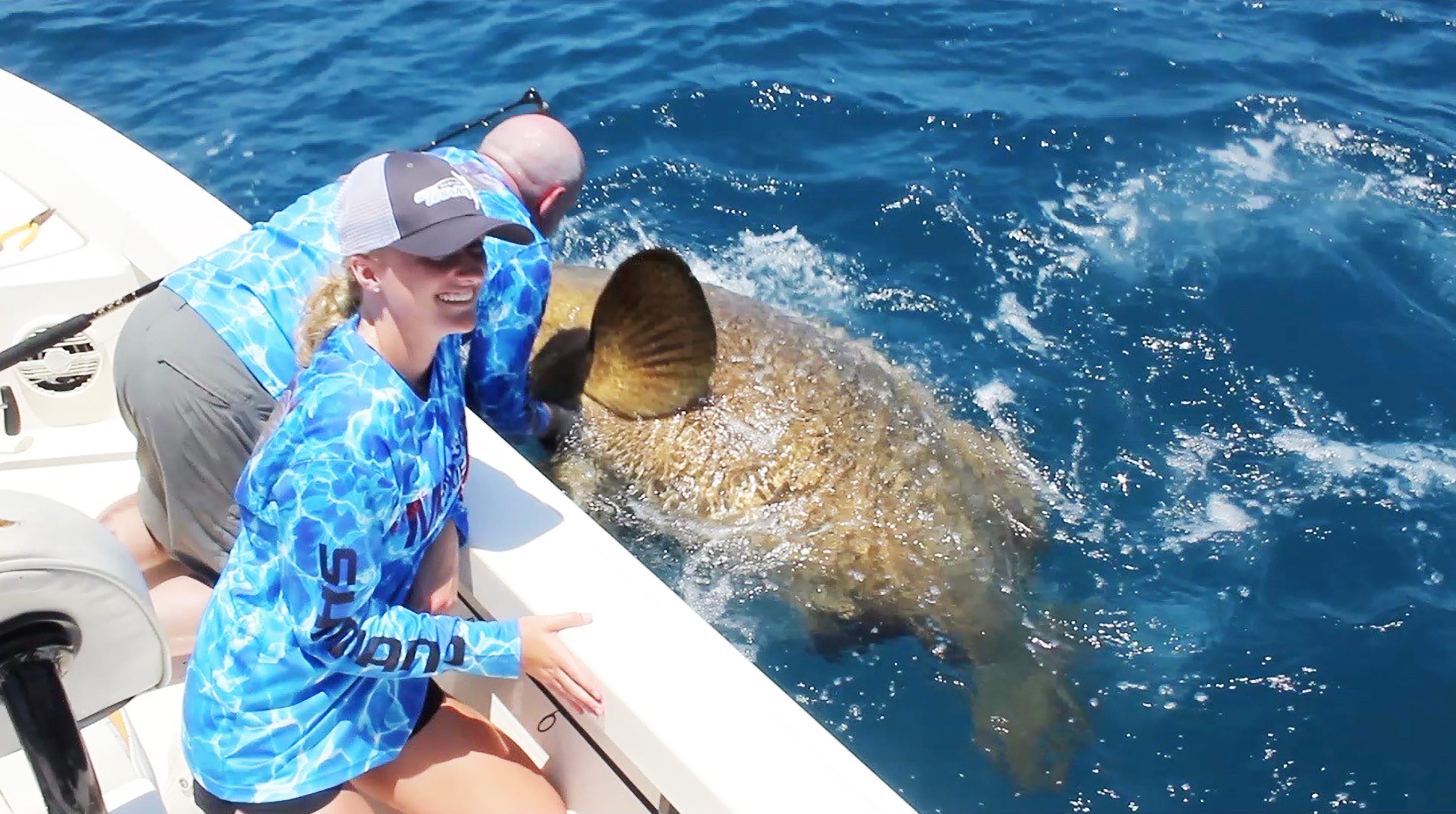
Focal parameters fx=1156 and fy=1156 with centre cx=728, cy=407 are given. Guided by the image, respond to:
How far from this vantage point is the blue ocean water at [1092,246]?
390cm

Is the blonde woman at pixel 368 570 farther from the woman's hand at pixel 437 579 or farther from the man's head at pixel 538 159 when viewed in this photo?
the man's head at pixel 538 159

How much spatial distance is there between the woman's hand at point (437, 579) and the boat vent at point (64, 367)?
6.80 feet

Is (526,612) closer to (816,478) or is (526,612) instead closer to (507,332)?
(507,332)

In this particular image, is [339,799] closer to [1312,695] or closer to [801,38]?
[1312,695]

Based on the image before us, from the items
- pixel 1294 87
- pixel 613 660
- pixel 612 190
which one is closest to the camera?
pixel 613 660

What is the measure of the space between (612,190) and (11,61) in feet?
15.5

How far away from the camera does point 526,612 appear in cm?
247

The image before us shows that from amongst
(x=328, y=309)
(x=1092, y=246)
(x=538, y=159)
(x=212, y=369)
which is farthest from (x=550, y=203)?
(x=1092, y=246)

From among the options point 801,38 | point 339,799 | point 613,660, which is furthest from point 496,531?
point 801,38

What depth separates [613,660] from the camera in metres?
2.31

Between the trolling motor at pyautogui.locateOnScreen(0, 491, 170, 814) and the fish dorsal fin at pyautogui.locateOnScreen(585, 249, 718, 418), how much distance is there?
2.13 m

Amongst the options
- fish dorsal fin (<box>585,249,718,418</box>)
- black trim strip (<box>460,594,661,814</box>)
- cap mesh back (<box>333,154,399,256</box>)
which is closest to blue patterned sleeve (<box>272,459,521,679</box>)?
black trim strip (<box>460,594,661,814</box>)

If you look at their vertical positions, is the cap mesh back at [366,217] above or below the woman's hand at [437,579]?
above

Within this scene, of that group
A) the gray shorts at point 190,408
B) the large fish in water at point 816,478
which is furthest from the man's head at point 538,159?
the gray shorts at point 190,408
